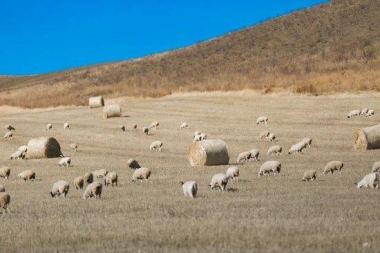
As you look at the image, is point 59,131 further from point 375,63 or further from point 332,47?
point 332,47

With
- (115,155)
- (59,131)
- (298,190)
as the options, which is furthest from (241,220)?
(59,131)

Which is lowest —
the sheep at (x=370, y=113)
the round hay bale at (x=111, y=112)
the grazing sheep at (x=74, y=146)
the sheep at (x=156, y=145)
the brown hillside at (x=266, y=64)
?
the sheep at (x=156, y=145)

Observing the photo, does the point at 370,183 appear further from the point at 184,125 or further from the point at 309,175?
the point at 184,125

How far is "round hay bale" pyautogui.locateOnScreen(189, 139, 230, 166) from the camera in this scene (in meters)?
23.9

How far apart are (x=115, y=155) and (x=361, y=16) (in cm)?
5709

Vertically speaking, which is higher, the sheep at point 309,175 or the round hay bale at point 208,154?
the round hay bale at point 208,154

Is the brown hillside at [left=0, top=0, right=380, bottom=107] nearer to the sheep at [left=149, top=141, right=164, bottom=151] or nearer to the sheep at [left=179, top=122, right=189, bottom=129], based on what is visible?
the sheep at [left=179, top=122, right=189, bottom=129]

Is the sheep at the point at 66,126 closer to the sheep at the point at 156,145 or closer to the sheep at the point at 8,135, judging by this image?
the sheep at the point at 8,135

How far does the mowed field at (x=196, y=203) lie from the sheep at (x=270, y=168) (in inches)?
10.8

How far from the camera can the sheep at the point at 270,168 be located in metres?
19.4

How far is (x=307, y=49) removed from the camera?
2928 inches

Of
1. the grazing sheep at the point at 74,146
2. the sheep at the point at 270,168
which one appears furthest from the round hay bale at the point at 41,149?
the sheep at the point at 270,168

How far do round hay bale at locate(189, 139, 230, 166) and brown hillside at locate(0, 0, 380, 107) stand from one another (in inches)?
1013

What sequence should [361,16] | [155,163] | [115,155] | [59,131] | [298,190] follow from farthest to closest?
[361,16] < [59,131] < [115,155] < [155,163] < [298,190]
